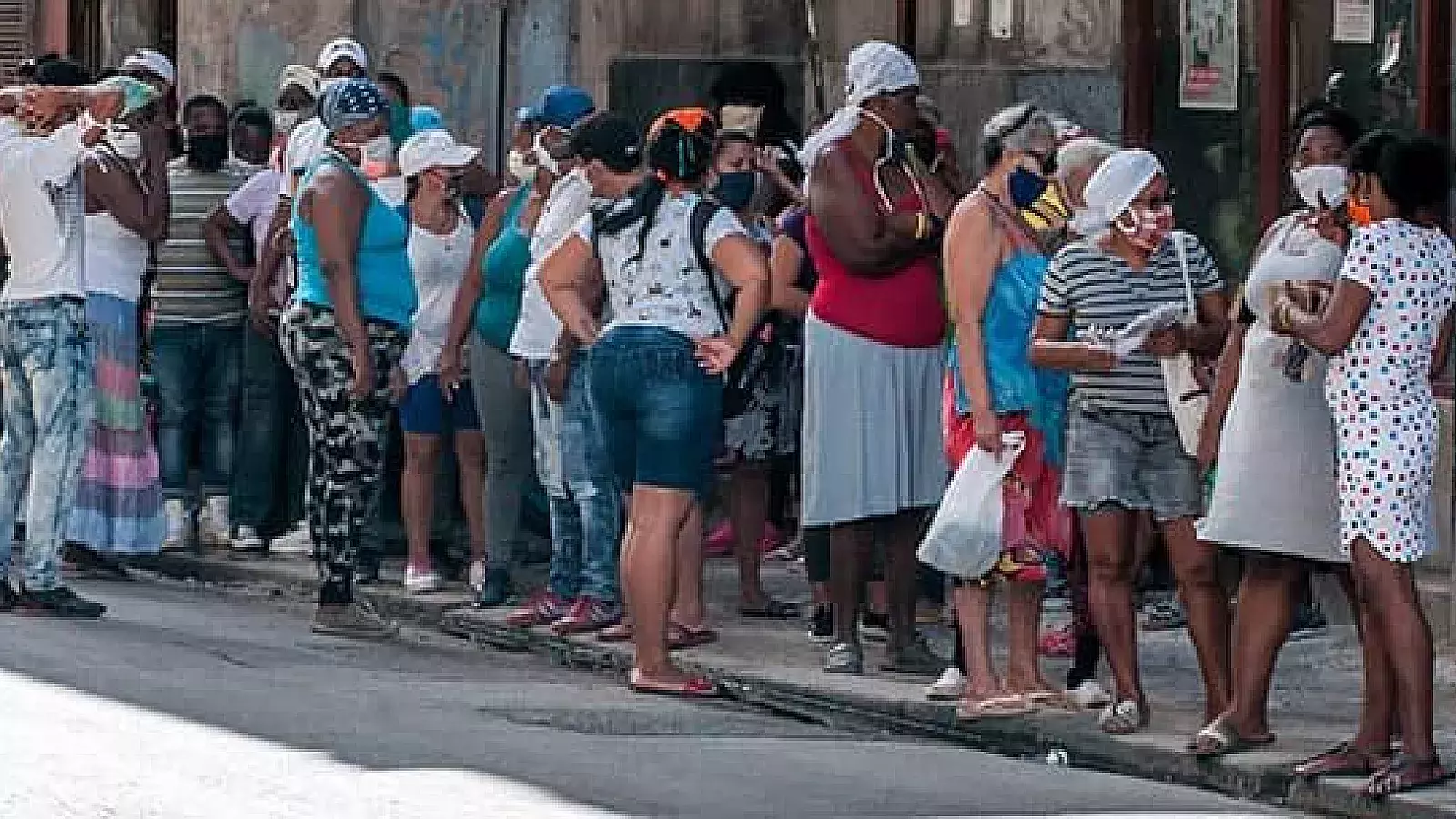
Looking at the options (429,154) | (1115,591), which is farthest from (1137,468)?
(429,154)

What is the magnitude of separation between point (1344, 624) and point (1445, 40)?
2272 millimetres

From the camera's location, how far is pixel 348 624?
14.8 meters

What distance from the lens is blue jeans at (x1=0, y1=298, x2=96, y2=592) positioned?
1495 cm

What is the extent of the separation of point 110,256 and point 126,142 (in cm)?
50

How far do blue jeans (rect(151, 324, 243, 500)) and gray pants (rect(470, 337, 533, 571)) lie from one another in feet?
7.65

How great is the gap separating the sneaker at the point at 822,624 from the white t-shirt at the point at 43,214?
327cm

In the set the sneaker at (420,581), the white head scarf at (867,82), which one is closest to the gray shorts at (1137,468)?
the white head scarf at (867,82)

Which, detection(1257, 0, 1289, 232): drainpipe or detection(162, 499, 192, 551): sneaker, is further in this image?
detection(162, 499, 192, 551): sneaker

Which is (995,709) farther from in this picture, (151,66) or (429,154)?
(151,66)

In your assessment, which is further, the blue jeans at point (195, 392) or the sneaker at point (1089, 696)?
the blue jeans at point (195, 392)

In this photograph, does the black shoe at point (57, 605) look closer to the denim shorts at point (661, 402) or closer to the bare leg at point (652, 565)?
the bare leg at point (652, 565)

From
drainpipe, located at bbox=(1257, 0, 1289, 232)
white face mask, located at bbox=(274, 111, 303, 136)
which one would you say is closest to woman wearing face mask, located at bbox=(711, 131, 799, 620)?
drainpipe, located at bbox=(1257, 0, 1289, 232)

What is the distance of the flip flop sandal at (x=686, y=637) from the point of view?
1423 cm

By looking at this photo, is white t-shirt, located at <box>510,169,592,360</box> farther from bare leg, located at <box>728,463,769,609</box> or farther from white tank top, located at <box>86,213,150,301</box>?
white tank top, located at <box>86,213,150,301</box>
